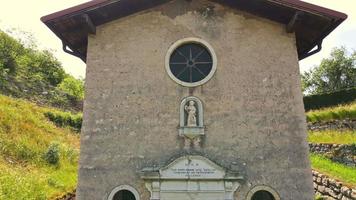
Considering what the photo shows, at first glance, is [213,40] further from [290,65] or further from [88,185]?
[88,185]

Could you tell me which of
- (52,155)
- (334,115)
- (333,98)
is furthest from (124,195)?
(333,98)

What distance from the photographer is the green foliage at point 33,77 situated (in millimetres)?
35156

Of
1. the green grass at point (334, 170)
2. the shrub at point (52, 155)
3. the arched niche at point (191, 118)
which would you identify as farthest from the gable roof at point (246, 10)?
the shrub at point (52, 155)

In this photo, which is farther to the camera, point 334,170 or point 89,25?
point 334,170

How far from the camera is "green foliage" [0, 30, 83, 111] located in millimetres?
35156

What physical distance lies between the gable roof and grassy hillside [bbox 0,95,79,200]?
5.90 metres

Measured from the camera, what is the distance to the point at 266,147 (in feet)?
27.5

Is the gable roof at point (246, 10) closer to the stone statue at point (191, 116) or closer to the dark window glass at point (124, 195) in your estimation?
the stone statue at point (191, 116)

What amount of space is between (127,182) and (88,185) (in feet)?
2.66

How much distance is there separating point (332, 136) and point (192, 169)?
56.9ft

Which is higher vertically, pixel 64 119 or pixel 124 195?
pixel 64 119

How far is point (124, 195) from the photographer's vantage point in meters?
8.20

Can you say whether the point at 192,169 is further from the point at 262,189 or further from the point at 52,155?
the point at 52,155

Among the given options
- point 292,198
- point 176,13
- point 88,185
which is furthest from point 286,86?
point 88,185
